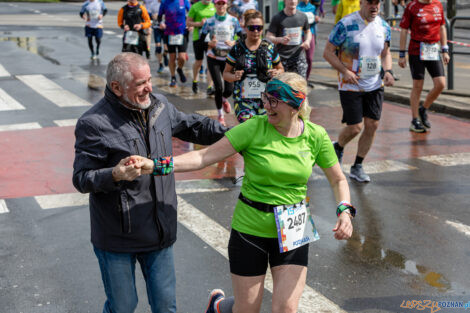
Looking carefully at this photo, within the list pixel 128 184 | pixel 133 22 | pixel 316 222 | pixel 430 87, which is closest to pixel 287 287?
pixel 128 184

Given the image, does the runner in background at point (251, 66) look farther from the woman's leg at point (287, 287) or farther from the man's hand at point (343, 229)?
the woman's leg at point (287, 287)

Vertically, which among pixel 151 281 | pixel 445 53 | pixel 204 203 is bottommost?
pixel 204 203

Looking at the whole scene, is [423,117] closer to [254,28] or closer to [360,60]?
[360,60]

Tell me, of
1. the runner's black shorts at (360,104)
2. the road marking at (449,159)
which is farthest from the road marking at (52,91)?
the road marking at (449,159)

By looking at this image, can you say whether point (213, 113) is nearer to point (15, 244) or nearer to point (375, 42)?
point (375, 42)

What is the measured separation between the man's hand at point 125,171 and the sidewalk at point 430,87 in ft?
30.9

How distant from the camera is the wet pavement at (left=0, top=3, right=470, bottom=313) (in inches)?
211

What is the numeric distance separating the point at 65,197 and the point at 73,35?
19.3m

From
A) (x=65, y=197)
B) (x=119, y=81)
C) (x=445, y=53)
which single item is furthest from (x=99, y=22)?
(x=119, y=81)

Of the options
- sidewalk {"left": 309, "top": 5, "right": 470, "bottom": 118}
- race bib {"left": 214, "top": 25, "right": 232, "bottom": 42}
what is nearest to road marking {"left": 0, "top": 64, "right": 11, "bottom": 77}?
race bib {"left": 214, "top": 25, "right": 232, "bottom": 42}

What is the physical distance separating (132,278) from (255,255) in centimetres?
71

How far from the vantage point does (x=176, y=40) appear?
A: 14.8 m

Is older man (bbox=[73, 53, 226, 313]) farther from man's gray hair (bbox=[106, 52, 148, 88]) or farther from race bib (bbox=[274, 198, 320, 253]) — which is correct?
race bib (bbox=[274, 198, 320, 253])

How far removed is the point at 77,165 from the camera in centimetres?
380
